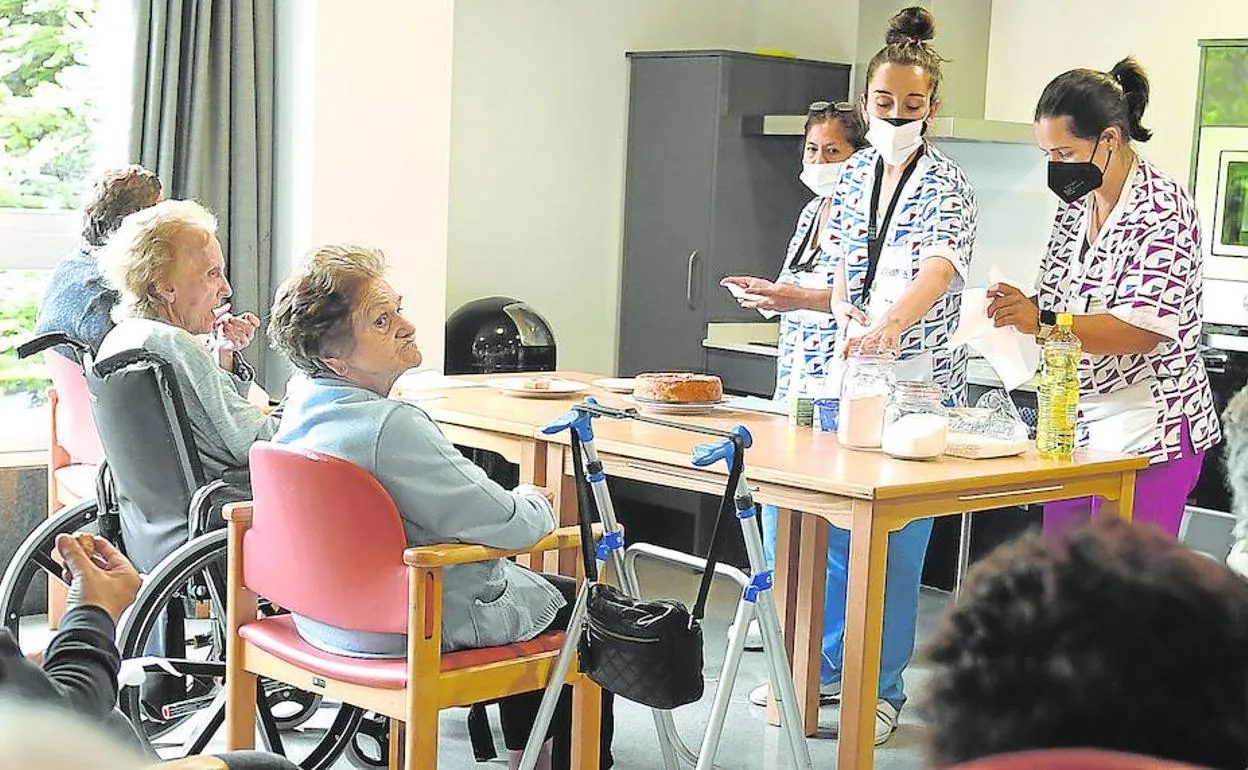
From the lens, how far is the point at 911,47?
3580 mm

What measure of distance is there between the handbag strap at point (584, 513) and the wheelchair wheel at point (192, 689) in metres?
0.62

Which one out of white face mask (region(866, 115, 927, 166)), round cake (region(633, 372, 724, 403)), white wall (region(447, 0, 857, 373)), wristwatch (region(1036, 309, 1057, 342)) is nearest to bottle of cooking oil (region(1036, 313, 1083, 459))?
wristwatch (region(1036, 309, 1057, 342))

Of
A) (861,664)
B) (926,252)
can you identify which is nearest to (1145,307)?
(926,252)

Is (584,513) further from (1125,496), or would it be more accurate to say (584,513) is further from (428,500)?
(1125,496)

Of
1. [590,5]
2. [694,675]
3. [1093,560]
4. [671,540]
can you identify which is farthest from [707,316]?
[1093,560]

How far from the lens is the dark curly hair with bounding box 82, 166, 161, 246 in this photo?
3908mm

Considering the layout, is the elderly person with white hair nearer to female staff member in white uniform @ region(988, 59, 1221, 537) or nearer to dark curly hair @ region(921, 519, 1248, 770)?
female staff member in white uniform @ region(988, 59, 1221, 537)

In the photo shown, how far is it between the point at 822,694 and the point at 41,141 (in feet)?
8.51

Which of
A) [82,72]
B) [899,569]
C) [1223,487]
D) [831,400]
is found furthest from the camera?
[1223,487]

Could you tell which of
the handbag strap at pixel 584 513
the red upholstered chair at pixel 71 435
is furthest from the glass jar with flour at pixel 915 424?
the red upholstered chair at pixel 71 435

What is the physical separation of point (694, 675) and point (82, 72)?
9.32ft

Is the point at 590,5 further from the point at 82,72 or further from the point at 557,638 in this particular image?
the point at 557,638

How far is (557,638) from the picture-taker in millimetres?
2850

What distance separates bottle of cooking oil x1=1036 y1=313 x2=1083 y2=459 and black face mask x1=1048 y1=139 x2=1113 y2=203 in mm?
275
